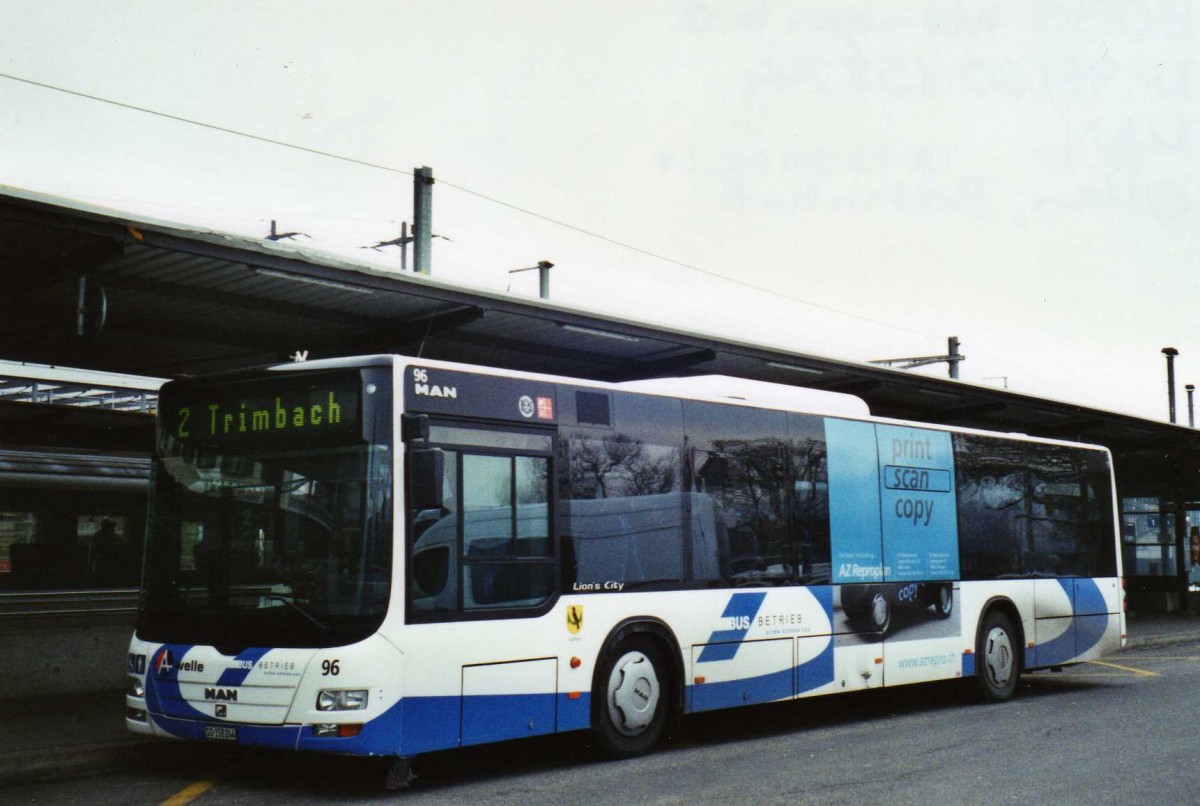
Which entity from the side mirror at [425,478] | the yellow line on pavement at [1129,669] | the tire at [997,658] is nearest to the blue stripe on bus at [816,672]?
the tire at [997,658]

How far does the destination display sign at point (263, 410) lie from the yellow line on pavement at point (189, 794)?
229 cm

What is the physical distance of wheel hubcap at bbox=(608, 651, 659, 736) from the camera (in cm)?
961

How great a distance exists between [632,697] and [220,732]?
10.3 feet

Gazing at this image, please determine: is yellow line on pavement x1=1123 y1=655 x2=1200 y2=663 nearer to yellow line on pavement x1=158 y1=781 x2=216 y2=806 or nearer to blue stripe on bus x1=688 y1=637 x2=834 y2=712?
blue stripe on bus x1=688 y1=637 x2=834 y2=712

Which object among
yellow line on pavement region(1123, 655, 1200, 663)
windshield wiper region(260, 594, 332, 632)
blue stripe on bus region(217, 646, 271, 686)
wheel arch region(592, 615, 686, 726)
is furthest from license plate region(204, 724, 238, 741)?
yellow line on pavement region(1123, 655, 1200, 663)

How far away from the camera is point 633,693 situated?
9.74m

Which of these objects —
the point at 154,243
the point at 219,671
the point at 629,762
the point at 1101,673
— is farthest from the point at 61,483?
the point at 1101,673

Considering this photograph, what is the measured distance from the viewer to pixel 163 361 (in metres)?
15.3

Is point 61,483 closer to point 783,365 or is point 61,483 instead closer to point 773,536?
point 773,536

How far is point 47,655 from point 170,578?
16.6ft

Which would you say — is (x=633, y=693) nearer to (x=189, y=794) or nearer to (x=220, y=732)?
(x=220, y=732)

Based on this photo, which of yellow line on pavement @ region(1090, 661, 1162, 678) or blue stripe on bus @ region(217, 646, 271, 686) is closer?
blue stripe on bus @ region(217, 646, 271, 686)

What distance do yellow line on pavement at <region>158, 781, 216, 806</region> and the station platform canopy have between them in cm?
399

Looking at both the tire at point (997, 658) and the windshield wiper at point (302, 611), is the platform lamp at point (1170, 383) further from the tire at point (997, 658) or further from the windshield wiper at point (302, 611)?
the windshield wiper at point (302, 611)
